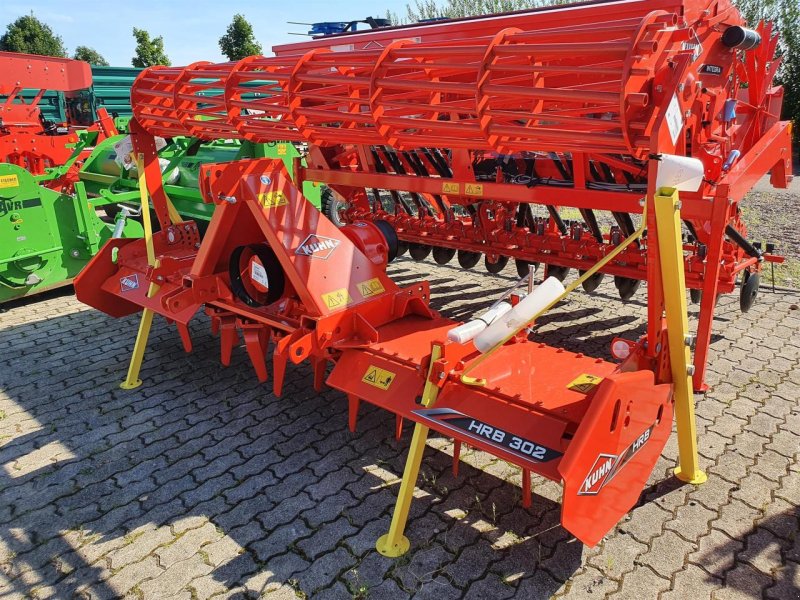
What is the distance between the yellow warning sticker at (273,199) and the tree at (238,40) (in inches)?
1251

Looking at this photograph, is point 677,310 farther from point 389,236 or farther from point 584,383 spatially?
point 389,236

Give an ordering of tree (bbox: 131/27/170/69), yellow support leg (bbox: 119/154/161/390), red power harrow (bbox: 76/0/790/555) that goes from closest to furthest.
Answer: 1. red power harrow (bbox: 76/0/790/555)
2. yellow support leg (bbox: 119/154/161/390)
3. tree (bbox: 131/27/170/69)

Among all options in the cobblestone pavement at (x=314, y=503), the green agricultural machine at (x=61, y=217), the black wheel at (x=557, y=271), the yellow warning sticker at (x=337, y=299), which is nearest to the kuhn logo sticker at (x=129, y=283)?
the cobblestone pavement at (x=314, y=503)

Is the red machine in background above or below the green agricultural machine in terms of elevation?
above

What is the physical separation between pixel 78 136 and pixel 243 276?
6565 millimetres

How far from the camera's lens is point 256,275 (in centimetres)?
348

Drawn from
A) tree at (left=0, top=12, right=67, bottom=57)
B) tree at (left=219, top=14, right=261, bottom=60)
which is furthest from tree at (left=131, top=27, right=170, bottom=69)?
tree at (left=0, top=12, right=67, bottom=57)

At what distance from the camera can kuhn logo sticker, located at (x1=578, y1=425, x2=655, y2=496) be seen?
83.7 inches

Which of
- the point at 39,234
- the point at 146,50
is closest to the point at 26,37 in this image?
the point at 146,50

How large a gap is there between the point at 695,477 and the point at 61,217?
6.33 meters

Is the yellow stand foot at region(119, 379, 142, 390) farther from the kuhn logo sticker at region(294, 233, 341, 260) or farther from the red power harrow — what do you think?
the kuhn logo sticker at region(294, 233, 341, 260)

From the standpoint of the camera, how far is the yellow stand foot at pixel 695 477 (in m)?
3.03

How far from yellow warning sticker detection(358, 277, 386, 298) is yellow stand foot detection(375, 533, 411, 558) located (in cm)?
137

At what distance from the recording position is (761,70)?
430 cm
